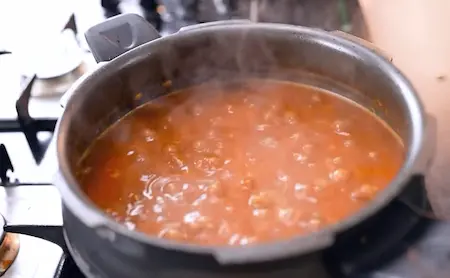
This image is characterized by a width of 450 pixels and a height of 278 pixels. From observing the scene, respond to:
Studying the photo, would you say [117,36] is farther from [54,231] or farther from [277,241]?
[277,241]

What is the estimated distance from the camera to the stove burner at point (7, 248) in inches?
36.1

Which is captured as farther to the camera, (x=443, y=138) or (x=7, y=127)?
(x=443, y=138)

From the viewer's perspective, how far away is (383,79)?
37.2 inches

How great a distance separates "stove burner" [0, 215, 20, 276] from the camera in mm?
918

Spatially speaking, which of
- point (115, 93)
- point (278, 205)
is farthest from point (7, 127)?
point (278, 205)

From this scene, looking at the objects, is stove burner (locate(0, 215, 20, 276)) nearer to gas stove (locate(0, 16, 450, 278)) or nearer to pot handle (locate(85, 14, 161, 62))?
→ gas stove (locate(0, 16, 450, 278))

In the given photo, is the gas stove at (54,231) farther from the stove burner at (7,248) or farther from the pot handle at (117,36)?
the pot handle at (117,36)

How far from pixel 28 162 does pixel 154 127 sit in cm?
24

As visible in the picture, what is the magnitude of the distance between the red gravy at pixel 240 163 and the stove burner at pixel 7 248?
0.44ft

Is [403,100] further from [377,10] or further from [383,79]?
[377,10]

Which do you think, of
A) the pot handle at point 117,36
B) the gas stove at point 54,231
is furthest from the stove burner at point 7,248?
the pot handle at point 117,36

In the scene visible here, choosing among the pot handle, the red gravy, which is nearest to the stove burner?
the red gravy

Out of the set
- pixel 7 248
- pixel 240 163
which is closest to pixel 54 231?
pixel 7 248

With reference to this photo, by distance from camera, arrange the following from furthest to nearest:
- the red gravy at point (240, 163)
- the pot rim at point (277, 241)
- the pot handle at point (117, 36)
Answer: the pot handle at point (117, 36)
the red gravy at point (240, 163)
the pot rim at point (277, 241)
